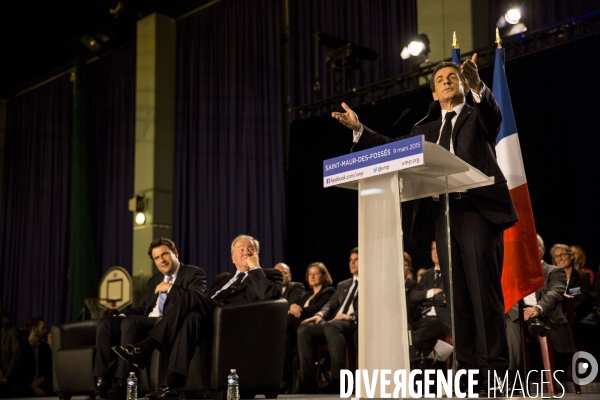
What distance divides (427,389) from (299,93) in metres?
6.19

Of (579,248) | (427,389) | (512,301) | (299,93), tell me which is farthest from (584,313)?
(299,93)

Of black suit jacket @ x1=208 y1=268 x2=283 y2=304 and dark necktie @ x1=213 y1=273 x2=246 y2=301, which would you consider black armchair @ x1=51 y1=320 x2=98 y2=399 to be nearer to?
dark necktie @ x1=213 y1=273 x2=246 y2=301

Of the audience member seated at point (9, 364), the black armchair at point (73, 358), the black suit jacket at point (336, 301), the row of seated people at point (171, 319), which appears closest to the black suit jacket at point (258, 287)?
the row of seated people at point (171, 319)

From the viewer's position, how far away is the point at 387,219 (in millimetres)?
2232

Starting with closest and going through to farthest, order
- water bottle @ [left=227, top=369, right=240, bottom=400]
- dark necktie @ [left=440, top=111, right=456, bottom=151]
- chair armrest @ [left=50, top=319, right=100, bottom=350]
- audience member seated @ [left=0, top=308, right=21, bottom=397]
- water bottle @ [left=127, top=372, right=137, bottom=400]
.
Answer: dark necktie @ [left=440, top=111, right=456, bottom=151] < water bottle @ [left=227, top=369, right=240, bottom=400] < water bottle @ [left=127, top=372, right=137, bottom=400] < chair armrest @ [left=50, top=319, right=100, bottom=350] < audience member seated @ [left=0, top=308, right=21, bottom=397]

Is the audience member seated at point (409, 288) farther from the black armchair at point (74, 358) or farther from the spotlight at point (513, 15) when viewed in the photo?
the spotlight at point (513, 15)

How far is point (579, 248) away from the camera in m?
5.18

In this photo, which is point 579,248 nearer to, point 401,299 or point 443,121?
point 443,121

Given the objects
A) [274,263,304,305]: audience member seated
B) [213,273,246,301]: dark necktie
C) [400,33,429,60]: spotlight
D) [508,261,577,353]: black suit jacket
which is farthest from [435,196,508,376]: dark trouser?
[400,33,429,60]: spotlight

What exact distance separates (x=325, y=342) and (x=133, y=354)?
200cm

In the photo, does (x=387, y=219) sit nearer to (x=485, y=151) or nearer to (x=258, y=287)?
(x=485, y=151)

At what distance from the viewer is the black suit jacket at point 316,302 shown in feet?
18.7

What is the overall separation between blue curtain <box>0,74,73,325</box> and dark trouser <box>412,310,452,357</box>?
887cm

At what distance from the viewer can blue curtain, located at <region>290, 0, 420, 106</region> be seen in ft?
23.8
